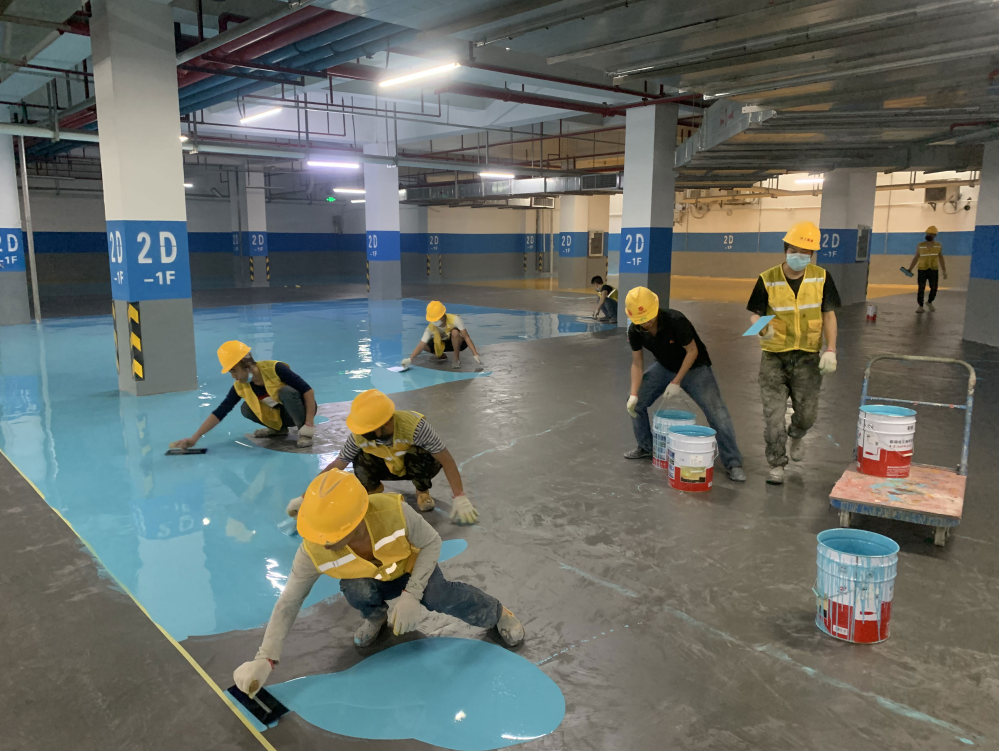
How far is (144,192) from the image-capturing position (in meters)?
7.83

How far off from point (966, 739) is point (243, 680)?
8.41 ft

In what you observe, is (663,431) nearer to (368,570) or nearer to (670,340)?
(670,340)

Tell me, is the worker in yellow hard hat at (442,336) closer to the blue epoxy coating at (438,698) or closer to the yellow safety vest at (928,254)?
the blue epoxy coating at (438,698)

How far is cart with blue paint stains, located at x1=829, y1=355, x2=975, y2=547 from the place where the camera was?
12.4 ft

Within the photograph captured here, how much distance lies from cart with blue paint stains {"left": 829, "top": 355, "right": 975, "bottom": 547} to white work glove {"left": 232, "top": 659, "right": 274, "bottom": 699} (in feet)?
10.3

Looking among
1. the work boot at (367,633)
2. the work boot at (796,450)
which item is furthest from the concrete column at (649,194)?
the work boot at (367,633)

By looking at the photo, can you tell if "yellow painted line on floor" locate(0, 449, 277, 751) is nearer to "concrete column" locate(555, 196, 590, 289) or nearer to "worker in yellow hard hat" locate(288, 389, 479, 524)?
"worker in yellow hard hat" locate(288, 389, 479, 524)

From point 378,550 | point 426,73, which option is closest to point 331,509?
point 378,550

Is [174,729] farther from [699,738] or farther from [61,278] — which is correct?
[61,278]

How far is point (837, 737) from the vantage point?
8.07ft

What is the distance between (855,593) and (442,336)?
282 inches

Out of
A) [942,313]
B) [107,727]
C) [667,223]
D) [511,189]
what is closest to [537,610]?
[107,727]

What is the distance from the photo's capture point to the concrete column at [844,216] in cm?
1742

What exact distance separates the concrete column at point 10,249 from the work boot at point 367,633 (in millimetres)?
14788
